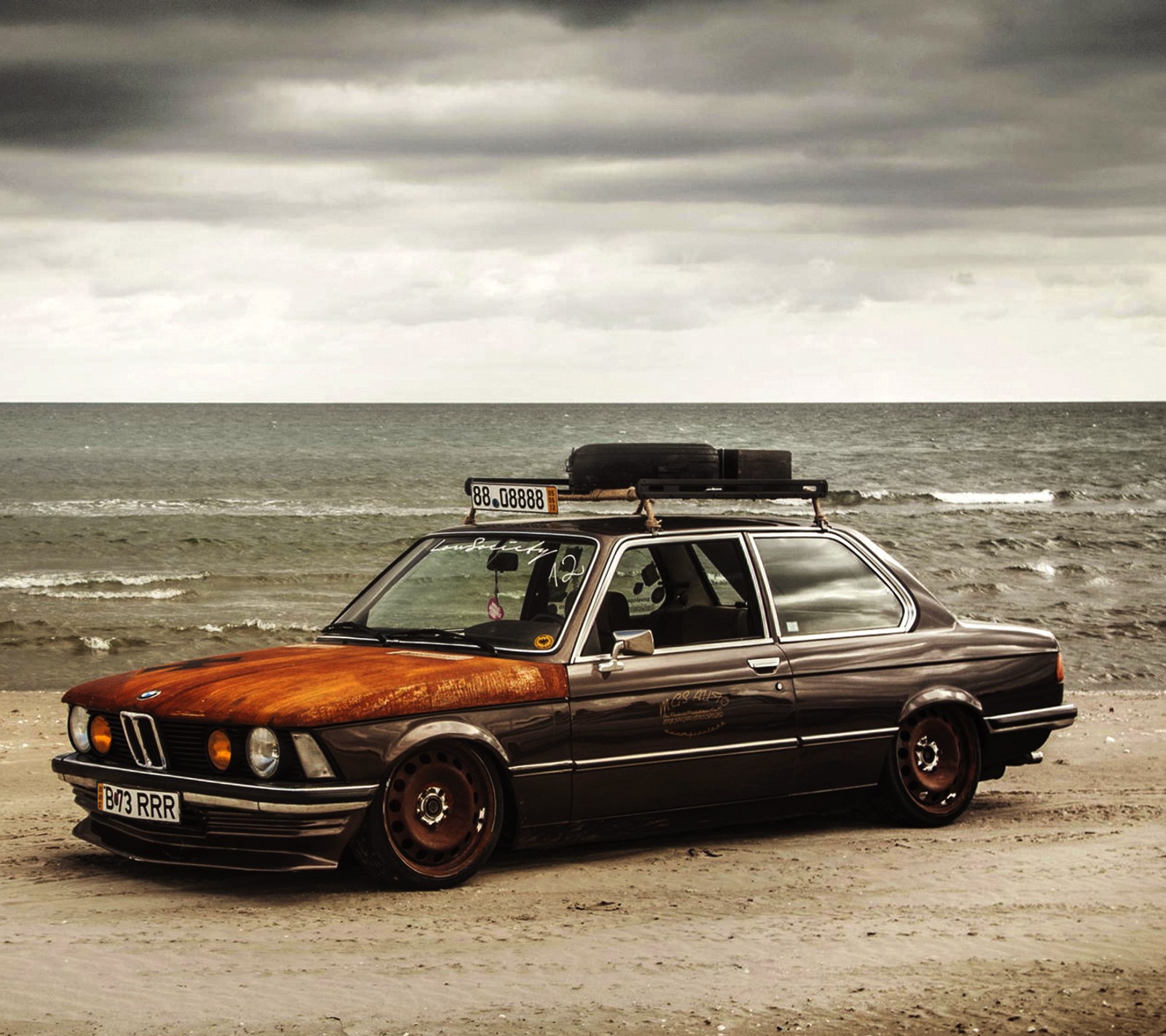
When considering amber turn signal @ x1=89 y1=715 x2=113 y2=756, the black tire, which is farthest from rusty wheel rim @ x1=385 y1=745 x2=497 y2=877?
the black tire

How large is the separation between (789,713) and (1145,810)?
7.52 feet

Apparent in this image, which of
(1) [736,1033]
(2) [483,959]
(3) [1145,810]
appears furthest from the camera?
(3) [1145,810]

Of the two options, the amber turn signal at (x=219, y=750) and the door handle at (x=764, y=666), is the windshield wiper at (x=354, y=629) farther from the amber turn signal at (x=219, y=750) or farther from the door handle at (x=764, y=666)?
the door handle at (x=764, y=666)

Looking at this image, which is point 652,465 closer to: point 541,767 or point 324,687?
point 541,767

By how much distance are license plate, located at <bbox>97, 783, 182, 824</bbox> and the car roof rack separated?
209 cm

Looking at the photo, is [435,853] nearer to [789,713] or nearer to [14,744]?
[789,713]

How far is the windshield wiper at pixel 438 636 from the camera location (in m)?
6.90

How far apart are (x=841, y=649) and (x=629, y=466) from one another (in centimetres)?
132

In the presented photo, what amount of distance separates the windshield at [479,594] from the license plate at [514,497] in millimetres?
146

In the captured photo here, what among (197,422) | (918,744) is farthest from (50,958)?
(197,422)

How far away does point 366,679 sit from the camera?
6.29 m

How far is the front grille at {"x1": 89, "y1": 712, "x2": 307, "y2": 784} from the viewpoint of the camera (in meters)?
6.07

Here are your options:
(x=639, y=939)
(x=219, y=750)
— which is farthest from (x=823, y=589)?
(x=219, y=750)

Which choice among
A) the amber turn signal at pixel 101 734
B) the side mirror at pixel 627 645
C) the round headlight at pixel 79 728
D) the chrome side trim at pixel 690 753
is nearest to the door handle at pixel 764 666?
the chrome side trim at pixel 690 753
